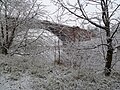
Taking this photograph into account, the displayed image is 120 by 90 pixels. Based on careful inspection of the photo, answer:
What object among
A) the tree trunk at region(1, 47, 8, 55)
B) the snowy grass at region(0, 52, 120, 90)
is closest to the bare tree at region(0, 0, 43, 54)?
the tree trunk at region(1, 47, 8, 55)

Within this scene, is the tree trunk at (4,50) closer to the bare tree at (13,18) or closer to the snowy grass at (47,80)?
the bare tree at (13,18)

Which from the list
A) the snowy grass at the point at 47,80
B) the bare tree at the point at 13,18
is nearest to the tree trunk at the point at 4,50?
the bare tree at the point at 13,18

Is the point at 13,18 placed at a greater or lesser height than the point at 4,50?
greater

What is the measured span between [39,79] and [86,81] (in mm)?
1294

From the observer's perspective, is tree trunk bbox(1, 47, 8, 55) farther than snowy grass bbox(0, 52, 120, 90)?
Yes

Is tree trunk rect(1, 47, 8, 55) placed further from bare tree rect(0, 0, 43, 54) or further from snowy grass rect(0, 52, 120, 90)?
snowy grass rect(0, 52, 120, 90)

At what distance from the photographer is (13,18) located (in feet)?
28.9

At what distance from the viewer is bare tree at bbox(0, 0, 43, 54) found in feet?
27.8

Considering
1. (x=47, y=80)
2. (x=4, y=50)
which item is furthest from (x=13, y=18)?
(x=47, y=80)

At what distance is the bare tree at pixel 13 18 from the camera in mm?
8484

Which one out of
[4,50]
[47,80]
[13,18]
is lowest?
[47,80]

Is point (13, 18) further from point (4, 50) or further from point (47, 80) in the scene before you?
point (47, 80)

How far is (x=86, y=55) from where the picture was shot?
808cm

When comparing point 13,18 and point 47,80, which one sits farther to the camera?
point 13,18
